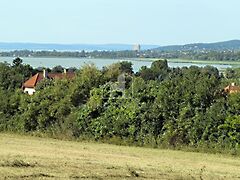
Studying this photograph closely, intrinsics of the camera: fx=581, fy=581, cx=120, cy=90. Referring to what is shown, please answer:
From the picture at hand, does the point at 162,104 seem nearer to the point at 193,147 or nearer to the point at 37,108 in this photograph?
the point at 193,147

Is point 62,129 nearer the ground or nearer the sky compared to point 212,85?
nearer the ground

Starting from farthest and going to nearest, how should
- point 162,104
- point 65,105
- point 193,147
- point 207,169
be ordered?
point 65,105 < point 162,104 < point 193,147 < point 207,169

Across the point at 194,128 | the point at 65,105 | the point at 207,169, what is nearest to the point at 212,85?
the point at 194,128

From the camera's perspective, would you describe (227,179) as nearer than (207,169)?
Yes

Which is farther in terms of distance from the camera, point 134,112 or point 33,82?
point 33,82

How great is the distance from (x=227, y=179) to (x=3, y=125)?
19649 millimetres

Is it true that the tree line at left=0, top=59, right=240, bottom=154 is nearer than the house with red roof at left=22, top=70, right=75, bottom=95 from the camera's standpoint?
Yes

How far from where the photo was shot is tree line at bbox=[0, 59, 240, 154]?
88.1ft

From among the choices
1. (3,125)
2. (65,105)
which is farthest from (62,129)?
(3,125)

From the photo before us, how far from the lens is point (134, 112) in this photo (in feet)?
93.7

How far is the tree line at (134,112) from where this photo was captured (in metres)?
26.9

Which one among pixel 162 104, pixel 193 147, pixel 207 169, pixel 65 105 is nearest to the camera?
pixel 207 169

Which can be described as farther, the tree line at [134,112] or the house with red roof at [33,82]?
the house with red roof at [33,82]

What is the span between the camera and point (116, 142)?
27750 mm
